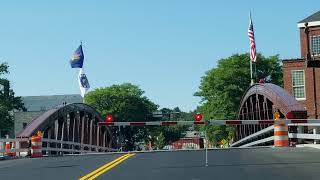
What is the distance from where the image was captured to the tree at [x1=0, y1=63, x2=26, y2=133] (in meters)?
70.8

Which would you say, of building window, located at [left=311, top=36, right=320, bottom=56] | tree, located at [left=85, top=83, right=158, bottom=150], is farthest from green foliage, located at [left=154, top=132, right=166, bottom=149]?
building window, located at [left=311, top=36, right=320, bottom=56]

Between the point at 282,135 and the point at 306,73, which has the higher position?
the point at 306,73

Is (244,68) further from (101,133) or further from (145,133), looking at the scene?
(145,133)

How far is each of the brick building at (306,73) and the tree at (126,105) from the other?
136 feet

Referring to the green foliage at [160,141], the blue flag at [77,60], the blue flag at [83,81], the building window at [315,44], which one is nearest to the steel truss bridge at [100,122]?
the blue flag at [83,81]

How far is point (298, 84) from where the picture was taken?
58.6 meters

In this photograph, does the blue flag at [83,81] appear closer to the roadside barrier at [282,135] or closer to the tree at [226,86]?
the tree at [226,86]

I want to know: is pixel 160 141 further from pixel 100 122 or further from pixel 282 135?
pixel 282 135

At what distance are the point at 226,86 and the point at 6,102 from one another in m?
26.6

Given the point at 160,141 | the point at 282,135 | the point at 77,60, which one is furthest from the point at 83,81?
the point at 160,141

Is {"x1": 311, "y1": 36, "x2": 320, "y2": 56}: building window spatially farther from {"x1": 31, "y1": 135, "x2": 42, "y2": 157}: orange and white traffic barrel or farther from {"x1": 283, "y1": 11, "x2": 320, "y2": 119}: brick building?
{"x1": 31, "y1": 135, "x2": 42, "y2": 157}: orange and white traffic barrel

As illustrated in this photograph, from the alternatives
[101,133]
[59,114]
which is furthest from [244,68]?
[59,114]

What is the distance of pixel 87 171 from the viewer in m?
15.2

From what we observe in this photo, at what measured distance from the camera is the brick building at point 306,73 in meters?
56.4
